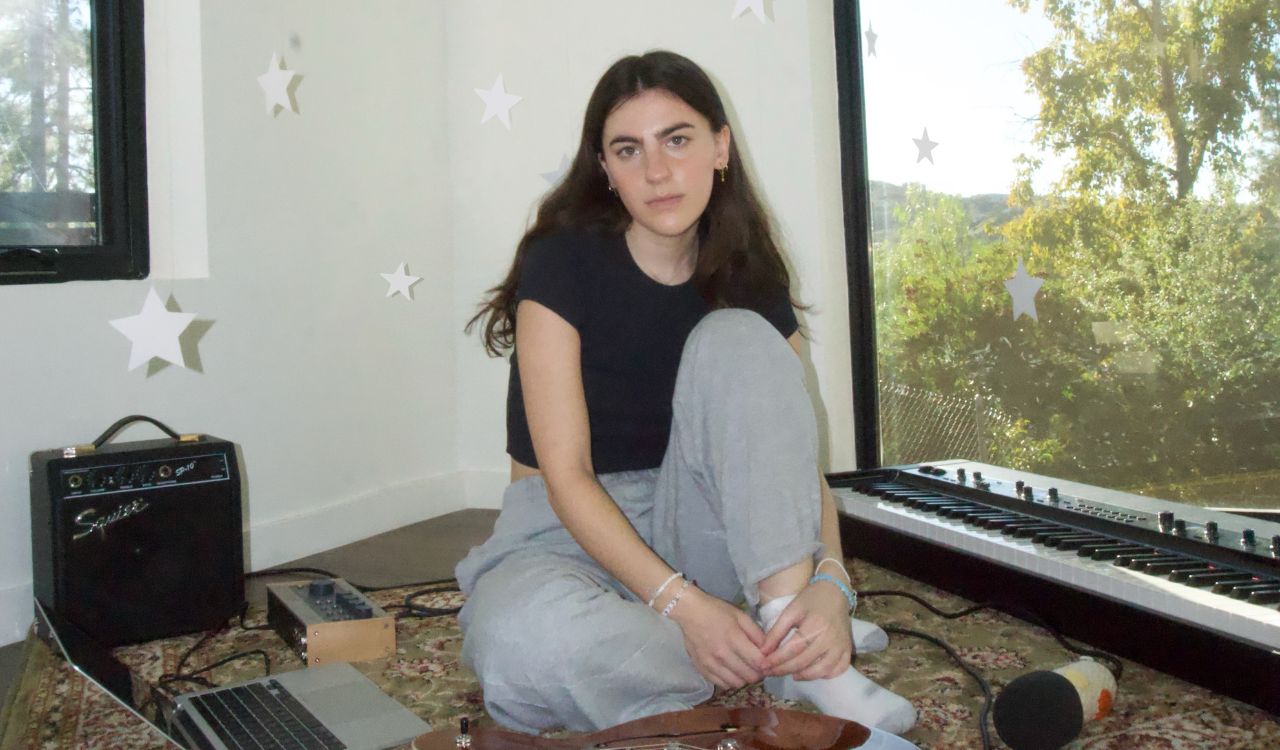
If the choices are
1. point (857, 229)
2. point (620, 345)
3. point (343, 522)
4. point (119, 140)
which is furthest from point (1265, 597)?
point (119, 140)

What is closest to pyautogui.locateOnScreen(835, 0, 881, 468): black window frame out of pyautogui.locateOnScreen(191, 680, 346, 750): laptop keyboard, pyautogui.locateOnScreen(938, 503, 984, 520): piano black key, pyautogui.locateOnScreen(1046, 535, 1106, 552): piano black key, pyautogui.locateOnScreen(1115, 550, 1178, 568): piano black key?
pyautogui.locateOnScreen(938, 503, 984, 520): piano black key

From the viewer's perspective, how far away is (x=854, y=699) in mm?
1336

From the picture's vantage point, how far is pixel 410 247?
3.02 m

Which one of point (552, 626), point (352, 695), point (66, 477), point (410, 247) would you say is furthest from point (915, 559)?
point (410, 247)

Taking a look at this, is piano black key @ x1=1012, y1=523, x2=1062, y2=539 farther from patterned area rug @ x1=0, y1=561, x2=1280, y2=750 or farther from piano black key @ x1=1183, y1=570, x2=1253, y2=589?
piano black key @ x1=1183, y1=570, x2=1253, y2=589

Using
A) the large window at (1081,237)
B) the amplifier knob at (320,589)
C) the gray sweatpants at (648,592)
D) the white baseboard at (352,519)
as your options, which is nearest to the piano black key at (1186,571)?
the gray sweatpants at (648,592)

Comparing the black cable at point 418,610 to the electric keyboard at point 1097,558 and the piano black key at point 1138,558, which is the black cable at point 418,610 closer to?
the electric keyboard at point 1097,558

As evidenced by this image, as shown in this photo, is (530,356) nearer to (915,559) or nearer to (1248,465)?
(915,559)

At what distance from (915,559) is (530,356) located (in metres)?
0.94

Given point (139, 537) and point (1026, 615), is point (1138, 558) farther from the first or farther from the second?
point (139, 537)

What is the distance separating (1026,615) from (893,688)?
1.07 ft

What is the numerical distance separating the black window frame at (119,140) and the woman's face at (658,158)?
1.22 m

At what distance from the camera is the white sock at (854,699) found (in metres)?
1.33

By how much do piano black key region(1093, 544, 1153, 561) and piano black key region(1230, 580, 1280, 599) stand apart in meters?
0.19
